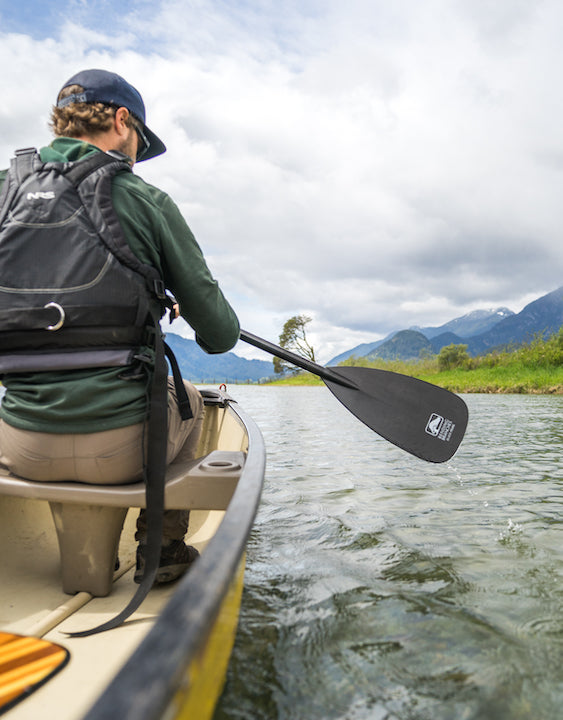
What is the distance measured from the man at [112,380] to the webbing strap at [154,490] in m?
0.06

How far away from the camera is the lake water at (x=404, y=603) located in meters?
1.51

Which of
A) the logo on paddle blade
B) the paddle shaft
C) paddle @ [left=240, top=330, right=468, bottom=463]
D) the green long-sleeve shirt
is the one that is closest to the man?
the green long-sleeve shirt

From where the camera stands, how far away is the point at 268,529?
11.0 ft

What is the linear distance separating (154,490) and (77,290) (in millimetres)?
666

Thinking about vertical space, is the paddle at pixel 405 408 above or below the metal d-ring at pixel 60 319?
below

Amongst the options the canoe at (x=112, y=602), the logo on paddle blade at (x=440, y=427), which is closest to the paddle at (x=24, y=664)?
the canoe at (x=112, y=602)

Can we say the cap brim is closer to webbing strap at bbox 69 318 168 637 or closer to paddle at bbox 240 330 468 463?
webbing strap at bbox 69 318 168 637

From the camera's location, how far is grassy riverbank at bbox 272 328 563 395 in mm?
21567

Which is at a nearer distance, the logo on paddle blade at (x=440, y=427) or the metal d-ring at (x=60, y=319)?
the metal d-ring at (x=60, y=319)

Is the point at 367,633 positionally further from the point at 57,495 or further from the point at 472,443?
the point at 472,443

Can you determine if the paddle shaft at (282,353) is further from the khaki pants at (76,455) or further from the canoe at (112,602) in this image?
the khaki pants at (76,455)

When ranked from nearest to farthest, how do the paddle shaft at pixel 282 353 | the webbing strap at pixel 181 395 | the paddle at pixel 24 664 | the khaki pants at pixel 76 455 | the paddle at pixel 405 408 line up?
the paddle at pixel 24 664 < the khaki pants at pixel 76 455 < the webbing strap at pixel 181 395 < the paddle shaft at pixel 282 353 < the paddle at pixel 405 408

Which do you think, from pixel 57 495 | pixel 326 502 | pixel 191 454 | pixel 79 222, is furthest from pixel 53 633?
pixel 326 502

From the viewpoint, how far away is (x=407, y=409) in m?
3.63
